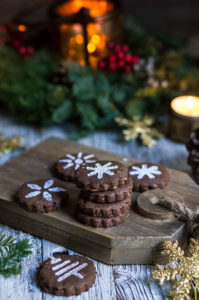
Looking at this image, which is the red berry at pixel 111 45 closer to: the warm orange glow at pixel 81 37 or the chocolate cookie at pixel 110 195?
the warm orange glow at pixel 81 37

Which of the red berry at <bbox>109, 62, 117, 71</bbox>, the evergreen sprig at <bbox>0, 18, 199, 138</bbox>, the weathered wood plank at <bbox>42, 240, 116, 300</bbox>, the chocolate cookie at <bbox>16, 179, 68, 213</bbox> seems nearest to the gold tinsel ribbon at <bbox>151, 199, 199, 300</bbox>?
the weathered wood plank at <bbox>42, 240, 116, 300</bbox>

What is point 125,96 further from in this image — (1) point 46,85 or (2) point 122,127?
(1) point 46,85

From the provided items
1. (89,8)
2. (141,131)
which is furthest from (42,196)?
(89,8)

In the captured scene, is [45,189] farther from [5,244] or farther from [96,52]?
[96,52]

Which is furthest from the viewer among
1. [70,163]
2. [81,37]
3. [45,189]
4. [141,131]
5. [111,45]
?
[81,37]

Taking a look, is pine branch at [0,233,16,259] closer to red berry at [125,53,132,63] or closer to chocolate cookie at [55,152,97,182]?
chocolate cookie at [55,152,97,182]

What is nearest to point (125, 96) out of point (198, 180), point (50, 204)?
point (198, 180)

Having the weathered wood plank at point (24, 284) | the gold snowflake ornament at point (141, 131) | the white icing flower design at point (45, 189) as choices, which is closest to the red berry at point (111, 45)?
the gold snowflake ornament at point (141, 131)
